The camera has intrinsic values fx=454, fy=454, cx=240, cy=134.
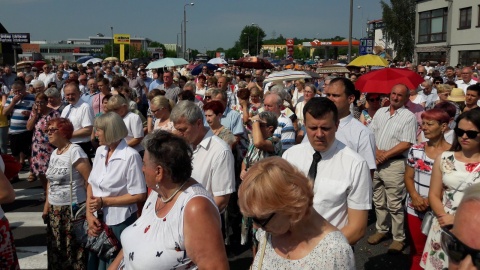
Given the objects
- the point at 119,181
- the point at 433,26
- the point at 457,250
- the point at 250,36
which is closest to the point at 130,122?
the point at 119,181

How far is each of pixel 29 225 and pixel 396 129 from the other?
18.1 feet

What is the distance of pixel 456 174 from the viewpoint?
3.79 metres

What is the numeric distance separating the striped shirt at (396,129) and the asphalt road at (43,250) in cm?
134

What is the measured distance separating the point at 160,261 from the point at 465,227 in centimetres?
165

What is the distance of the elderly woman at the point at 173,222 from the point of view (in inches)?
96.4

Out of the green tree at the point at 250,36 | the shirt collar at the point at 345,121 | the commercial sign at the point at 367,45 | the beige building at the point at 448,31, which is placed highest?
the green tree at the point at 250,36

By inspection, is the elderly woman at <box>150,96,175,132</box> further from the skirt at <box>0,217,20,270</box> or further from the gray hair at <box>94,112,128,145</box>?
the skirt at <box>0,217,20,270</box>

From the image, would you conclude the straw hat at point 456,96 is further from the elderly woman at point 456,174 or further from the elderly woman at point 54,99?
the elderly woman at point 54,99

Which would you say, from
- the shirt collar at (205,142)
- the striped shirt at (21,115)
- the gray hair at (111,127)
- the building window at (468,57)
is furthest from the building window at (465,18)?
the gray hair at (111,127)

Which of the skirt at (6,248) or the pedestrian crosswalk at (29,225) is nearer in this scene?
the skirt at (6,248)

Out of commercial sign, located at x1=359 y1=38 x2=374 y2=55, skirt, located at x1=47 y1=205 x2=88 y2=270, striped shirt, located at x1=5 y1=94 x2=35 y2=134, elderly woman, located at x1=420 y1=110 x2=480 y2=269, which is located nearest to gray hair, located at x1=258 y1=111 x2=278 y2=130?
elderly woman, located at x1=420 y1=110 x2=480 y2=269

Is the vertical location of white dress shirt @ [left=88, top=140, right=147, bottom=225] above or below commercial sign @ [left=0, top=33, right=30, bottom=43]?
below

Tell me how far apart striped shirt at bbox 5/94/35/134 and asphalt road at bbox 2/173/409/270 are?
2177 mm

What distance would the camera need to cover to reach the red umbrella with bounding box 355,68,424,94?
23.3 ft
